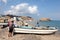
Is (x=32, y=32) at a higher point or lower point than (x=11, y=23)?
lower

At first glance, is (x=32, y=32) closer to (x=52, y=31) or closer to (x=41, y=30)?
(x=41, y=30)

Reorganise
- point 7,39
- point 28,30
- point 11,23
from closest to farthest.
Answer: point 7,39 → point 11,23 → point 28,30

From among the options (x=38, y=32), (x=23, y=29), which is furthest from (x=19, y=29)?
(x=38, y=32)

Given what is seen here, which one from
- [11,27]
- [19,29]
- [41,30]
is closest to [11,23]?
[11,27]

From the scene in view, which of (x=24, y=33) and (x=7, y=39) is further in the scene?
(x=24, y=33)

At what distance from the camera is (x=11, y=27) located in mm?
19328

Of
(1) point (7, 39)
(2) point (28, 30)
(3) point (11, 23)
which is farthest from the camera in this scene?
(2) point (28, 30)

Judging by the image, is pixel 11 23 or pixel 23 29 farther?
pixel 23 29

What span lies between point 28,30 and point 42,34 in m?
2.29

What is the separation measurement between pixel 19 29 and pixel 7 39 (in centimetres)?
616

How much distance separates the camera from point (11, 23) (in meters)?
19.1

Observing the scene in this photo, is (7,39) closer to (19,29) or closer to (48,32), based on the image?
(19,29)

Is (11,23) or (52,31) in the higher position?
(11,23)

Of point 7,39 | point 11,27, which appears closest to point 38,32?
point 11,27
